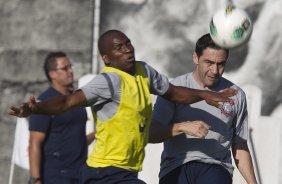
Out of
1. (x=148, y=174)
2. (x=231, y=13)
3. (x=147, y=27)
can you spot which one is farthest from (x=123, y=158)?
(x=147, y=27)

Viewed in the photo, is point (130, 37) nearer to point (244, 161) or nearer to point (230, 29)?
point (244, 161)

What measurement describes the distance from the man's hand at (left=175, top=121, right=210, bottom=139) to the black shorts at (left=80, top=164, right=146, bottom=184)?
441 millimetres

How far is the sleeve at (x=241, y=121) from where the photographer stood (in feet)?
22.0

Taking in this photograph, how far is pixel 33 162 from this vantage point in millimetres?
7805

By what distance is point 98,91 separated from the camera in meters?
6.02

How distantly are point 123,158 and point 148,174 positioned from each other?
289 cm

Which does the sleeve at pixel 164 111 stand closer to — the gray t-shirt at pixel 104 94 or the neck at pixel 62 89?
the gray t-shirt at pixel 104 94

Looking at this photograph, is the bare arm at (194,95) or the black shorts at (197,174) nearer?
the bare arm at (194,95)

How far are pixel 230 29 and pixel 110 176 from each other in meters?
1.30

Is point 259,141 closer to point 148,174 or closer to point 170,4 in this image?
point 148,174

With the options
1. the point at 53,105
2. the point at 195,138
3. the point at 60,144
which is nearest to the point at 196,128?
the point at 195,138

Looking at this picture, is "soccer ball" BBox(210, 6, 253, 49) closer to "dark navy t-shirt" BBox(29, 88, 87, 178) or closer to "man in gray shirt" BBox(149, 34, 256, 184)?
"man in gray shirt" BBox(149, 34, 256, 184)

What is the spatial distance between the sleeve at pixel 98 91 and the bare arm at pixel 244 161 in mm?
1221

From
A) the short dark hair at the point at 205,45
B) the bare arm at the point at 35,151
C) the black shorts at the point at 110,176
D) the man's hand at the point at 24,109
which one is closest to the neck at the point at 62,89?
the bare arm at the point at 35,151
